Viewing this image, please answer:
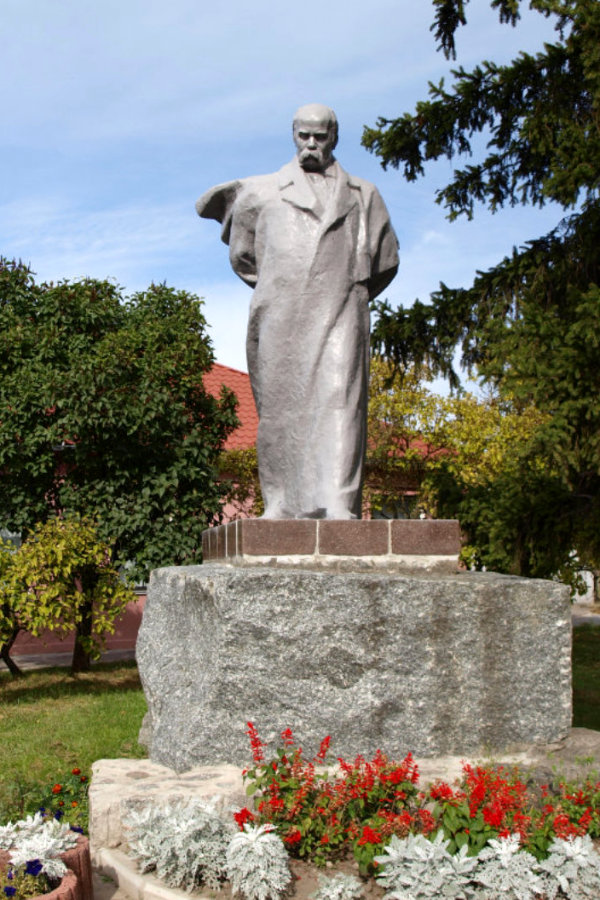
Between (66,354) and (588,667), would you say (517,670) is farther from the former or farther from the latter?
(588,667)

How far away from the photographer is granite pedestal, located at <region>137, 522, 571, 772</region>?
353 centimetres

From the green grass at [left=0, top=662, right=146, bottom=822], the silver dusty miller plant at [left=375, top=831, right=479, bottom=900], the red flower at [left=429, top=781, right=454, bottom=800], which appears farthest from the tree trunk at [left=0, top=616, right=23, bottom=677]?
the silver dusty miller plant at [left=375, top=831, right=479, bottom=900]

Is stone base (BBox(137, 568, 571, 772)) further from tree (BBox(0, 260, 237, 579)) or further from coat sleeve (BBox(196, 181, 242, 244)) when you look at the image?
tree (BBox(0, 260, 237, 579))

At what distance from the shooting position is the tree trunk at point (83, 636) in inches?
428

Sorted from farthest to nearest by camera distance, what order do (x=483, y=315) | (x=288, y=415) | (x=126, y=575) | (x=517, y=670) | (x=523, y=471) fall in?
(x=126, y=575) → (x=483, y=315) → (x=523, y=471) → (x=288, y=415) → (x=517, y=670)

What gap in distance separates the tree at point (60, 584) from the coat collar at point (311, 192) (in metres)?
6.19

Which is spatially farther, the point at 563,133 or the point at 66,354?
the point at 66,354

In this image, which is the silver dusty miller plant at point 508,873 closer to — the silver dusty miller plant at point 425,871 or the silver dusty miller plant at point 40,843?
the silver dusty miller plant at point 425,871

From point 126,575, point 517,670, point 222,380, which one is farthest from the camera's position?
point 222,380

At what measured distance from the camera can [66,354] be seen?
11.6 meters

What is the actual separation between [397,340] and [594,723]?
15.2 ft

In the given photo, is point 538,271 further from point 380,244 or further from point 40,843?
point 40,843

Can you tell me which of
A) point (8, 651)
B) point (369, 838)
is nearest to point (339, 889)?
point (369, 838)

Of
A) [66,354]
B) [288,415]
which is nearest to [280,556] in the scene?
[288,415]
